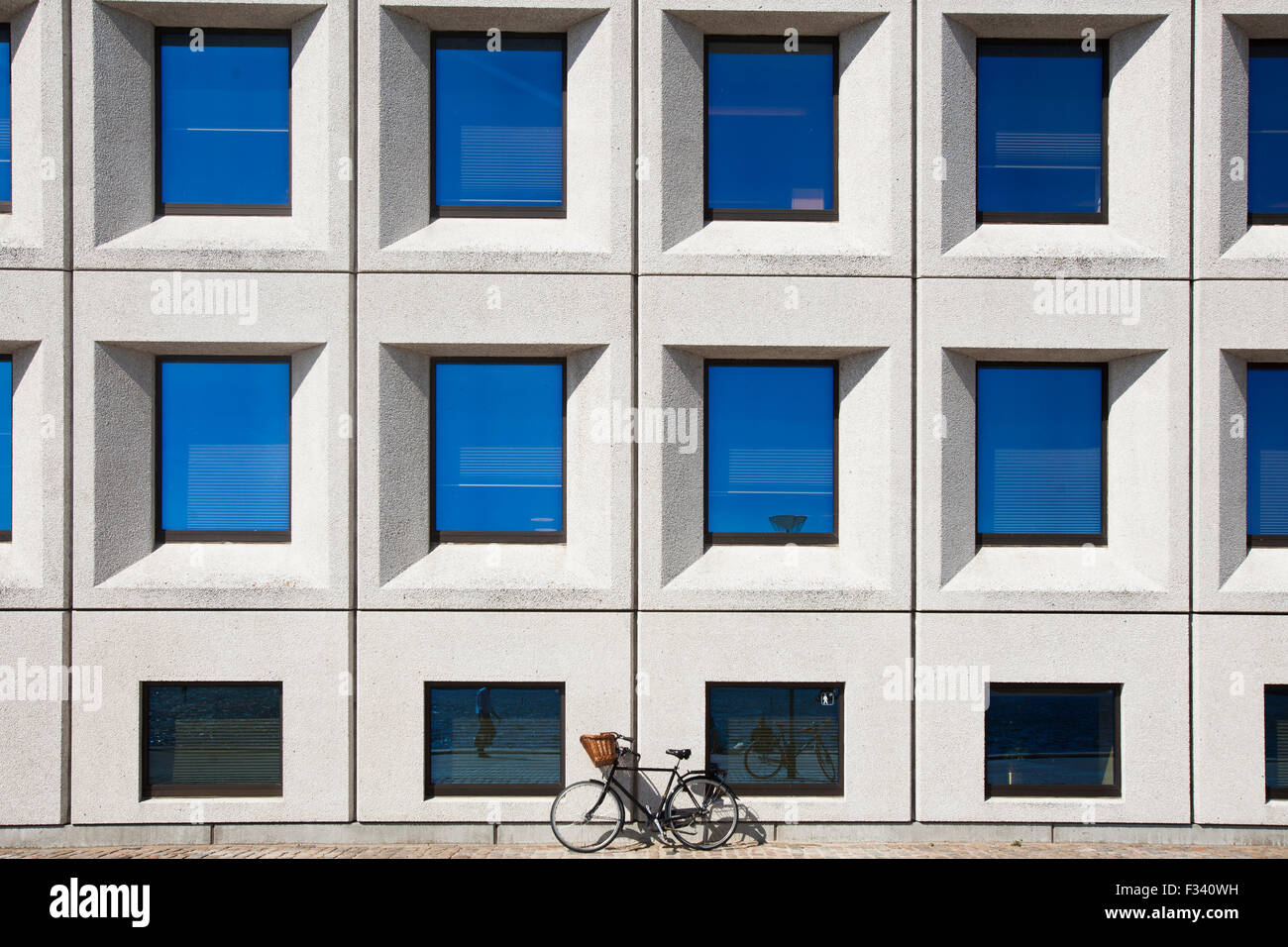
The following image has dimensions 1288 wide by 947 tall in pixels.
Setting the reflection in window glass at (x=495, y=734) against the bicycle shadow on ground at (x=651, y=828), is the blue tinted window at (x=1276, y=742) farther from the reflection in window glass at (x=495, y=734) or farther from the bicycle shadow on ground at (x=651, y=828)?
the reflection in window glass at (x=495, y=734)

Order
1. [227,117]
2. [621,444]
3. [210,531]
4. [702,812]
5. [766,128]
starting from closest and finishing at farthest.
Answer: [702,812] → [621,444] → [210,531] → [227,117] → [766,128]

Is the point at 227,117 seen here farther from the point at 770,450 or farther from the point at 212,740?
the point at 770,450

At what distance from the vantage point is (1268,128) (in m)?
10.6

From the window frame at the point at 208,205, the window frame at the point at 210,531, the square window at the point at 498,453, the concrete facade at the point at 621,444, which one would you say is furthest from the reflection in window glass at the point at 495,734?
the window frame at the point at 208,205

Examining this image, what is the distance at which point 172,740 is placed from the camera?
10.2 metres

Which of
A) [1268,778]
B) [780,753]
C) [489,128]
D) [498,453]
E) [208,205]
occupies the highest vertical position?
[489,128]

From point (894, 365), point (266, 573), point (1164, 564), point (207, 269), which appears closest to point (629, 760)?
point (266, 573)

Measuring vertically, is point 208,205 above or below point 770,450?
above

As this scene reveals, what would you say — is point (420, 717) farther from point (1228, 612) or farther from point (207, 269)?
point (1228, 612)

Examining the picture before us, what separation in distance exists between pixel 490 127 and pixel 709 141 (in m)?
2.43

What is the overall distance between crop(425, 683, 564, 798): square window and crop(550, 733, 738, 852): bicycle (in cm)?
43

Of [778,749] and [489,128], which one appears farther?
[489,128]

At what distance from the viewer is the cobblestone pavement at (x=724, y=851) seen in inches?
379

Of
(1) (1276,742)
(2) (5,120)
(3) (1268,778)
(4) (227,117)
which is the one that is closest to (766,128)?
(4) (227,117)
